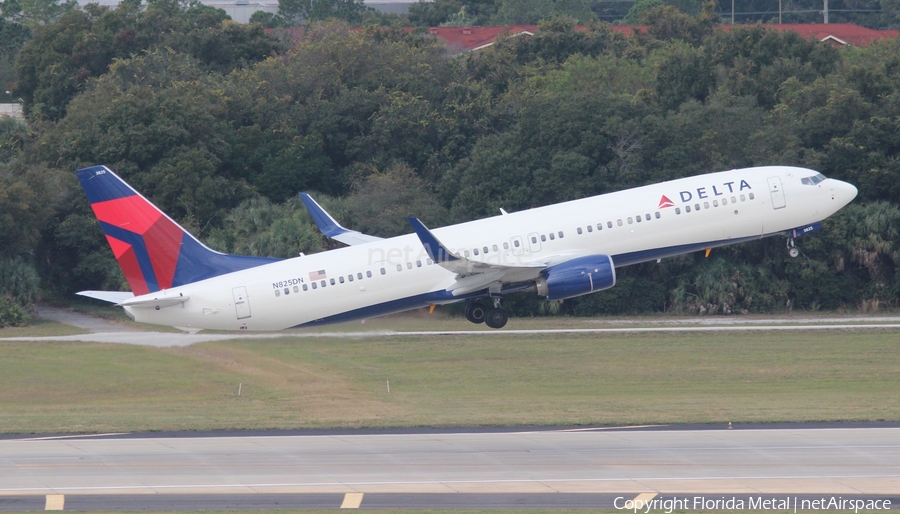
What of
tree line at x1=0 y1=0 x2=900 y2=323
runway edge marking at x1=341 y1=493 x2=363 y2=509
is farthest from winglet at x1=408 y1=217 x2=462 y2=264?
tree line at x1=0 y1=0 x2=900 y2=323

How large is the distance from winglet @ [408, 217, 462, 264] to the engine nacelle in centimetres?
355

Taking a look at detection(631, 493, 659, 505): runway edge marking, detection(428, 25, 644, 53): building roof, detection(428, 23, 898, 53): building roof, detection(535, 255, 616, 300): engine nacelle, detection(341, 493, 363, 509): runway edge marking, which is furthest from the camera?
detection(428, 23, 898, 53): building roof

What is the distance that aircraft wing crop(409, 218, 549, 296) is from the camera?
3641 centimetres

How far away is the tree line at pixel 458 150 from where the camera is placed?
58656 millimetres

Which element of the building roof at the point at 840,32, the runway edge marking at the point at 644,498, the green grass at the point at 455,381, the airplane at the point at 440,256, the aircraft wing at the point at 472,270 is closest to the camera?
the runway edge marking at the point at 644,498

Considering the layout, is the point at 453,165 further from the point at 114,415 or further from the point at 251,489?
the point at 251,489

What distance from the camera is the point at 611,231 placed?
39094 millimetres

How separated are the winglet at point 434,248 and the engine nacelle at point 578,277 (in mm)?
3545

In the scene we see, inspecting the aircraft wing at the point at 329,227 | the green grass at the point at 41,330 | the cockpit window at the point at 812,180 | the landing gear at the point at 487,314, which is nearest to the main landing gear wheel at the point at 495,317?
the landing gear at the point at 487,314

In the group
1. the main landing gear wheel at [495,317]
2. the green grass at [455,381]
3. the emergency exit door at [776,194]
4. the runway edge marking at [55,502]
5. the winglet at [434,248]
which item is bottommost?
the green grass at [455,381]

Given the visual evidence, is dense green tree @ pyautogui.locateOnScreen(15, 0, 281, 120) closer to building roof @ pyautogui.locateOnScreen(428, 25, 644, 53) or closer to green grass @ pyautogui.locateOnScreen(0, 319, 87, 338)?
green grass @ pyautogui.locateOnScreen(0, 319, 87, 338)

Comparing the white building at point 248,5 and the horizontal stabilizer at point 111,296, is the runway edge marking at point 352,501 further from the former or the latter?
the white building at point 248,5

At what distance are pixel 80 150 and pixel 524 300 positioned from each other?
90.7ft

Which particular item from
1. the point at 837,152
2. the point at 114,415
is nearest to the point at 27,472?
the point at 114,415
